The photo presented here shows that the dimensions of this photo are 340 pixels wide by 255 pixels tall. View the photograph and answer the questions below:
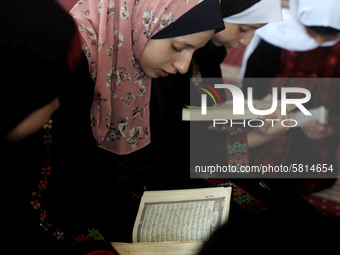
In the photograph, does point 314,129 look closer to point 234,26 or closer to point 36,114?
point 234,26

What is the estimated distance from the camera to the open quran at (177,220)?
2.60ft

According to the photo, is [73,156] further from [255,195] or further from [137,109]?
[255,195]

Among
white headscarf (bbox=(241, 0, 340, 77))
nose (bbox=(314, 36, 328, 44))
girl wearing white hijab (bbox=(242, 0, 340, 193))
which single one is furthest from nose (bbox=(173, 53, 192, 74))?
nose (bbox=(314, 36, 328, 44))

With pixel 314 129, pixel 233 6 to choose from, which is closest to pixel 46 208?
pixel 233 6

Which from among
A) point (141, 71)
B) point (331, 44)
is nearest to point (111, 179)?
point (141, 71)

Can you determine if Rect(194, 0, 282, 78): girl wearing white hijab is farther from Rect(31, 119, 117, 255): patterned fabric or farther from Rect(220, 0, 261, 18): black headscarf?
Rect(31, 119, 117, 255): patterned fabric

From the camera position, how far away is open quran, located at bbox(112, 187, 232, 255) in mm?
793

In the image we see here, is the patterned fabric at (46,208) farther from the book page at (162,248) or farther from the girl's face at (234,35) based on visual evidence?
the girl's face at (234,35)

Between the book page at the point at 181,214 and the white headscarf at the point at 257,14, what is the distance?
0.59 metres

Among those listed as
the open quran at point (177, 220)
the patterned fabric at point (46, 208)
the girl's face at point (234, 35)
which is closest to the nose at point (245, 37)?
the girl's face at point (234, 35)

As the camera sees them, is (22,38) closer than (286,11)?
Yes

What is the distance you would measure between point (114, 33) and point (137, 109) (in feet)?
Result: 0.78

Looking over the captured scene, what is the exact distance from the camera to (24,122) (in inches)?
24.1

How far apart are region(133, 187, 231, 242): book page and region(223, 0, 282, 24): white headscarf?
23.1 inches
